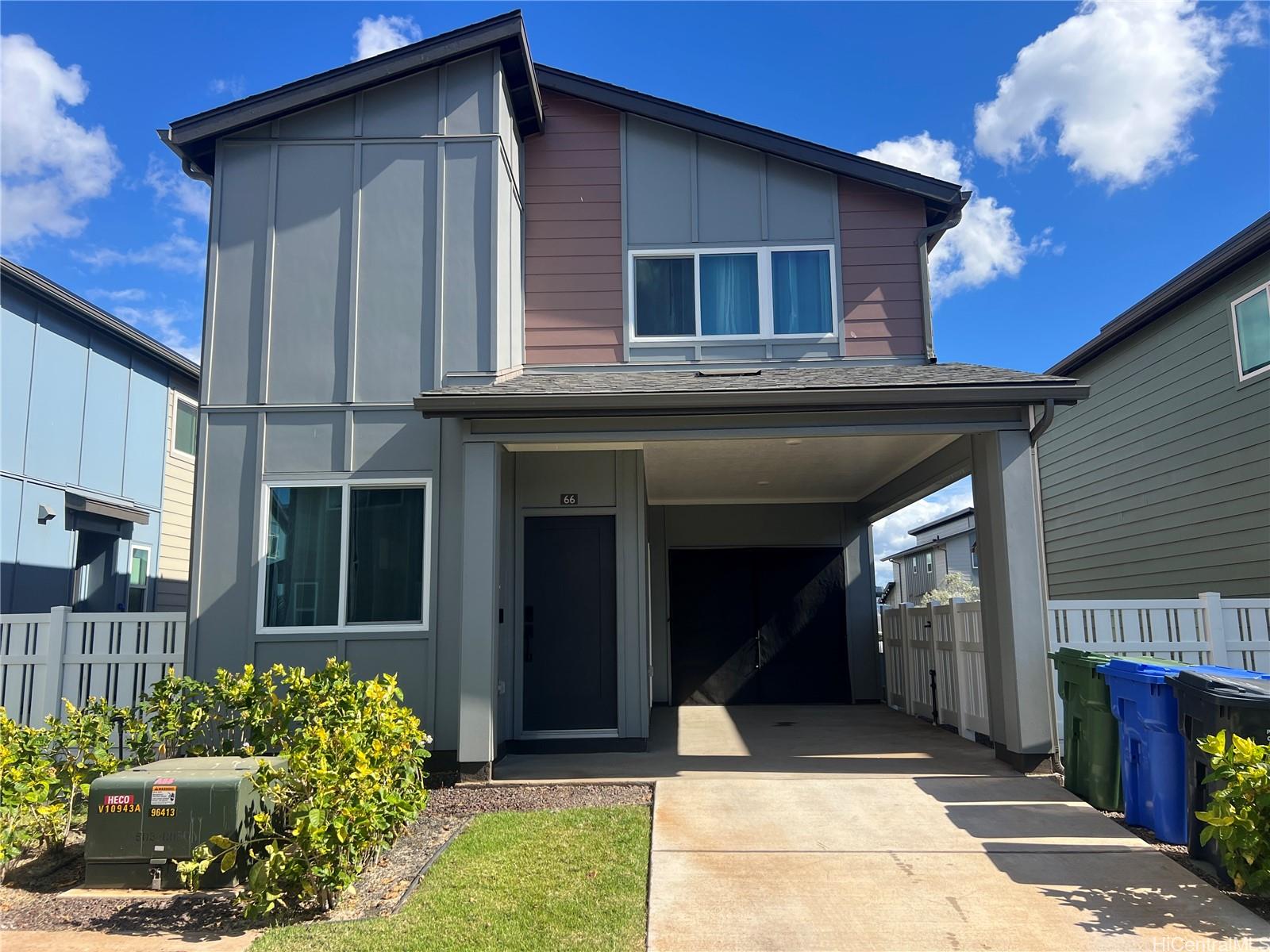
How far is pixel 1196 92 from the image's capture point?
12.4m

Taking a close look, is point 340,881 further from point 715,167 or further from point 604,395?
point 715,167

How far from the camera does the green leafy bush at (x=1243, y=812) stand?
4195 millimetres

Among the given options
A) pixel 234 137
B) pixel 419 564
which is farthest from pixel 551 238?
pixel 419 564

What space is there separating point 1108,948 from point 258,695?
5421 mm

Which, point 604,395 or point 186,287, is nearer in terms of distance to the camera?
point 604,395

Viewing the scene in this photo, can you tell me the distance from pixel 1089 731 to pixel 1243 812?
1.97m

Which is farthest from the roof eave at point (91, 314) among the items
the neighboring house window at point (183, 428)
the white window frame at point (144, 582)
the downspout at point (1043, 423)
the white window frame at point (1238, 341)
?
the white window frame at point (1238, 341)

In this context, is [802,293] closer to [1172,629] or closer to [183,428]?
[1172,629]

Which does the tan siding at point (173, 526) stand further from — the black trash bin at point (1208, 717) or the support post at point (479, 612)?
the black trash bin at point (1208, 717)

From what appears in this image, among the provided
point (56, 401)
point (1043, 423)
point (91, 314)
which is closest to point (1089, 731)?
point (1043, 423)

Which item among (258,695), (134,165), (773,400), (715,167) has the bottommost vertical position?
(258,695)

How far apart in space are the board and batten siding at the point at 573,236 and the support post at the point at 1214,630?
19.6 ft

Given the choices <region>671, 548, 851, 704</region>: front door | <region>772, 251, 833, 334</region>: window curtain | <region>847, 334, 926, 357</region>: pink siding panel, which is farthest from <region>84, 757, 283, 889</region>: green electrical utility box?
<region>671, 548, 851, 704</region>: front door

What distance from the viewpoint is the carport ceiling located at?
872 centimetres
